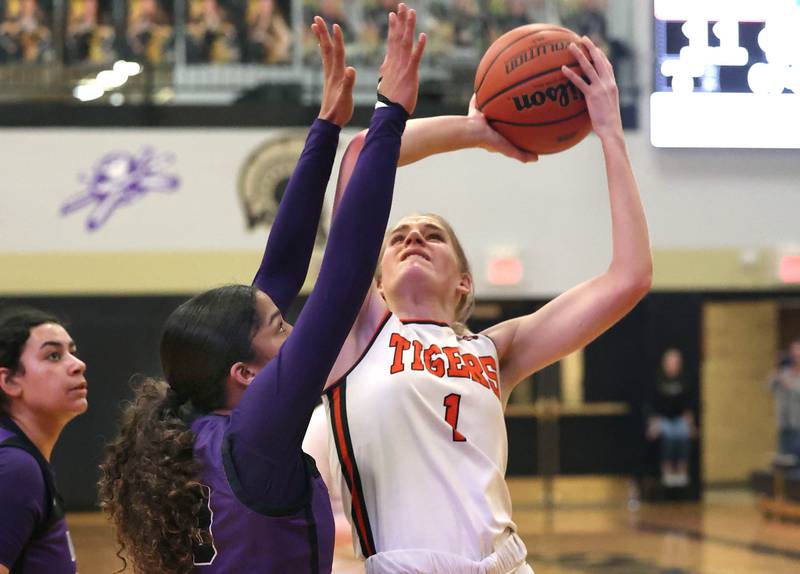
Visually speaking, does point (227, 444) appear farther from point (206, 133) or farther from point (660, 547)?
point (206, 133)

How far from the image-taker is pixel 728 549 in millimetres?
9297

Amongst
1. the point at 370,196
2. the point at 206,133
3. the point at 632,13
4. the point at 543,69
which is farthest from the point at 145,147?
the point at 370,196

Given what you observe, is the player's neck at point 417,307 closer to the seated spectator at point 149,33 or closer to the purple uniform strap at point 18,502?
the purple uniform strap at point 18,502

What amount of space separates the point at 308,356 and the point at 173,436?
28 cm

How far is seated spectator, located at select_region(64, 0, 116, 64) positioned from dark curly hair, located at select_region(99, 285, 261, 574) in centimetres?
1034

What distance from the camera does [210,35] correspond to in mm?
12055

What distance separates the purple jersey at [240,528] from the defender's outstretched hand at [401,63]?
63 cm

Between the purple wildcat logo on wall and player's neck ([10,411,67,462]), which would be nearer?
player's neck ([10,411,67,462])

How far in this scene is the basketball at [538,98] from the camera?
2.70 m

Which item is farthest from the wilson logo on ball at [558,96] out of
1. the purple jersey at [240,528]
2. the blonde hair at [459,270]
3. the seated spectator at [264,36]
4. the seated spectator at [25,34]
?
the seated spectator at [25,34]

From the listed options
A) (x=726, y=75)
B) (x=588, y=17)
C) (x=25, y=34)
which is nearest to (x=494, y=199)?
(x=588, y=17)

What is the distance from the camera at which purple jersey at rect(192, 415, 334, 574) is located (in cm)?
189

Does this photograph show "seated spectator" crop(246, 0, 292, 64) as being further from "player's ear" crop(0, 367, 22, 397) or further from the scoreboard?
"player's ear" crop(0, 367, 22, 397)

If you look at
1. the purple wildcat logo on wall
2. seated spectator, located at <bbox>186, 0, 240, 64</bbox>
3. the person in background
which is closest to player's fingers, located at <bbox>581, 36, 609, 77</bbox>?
the person in background
